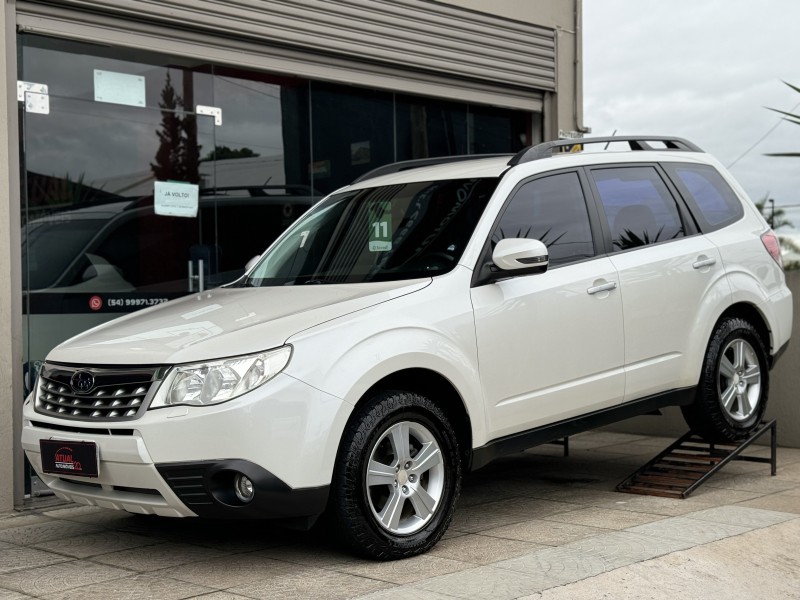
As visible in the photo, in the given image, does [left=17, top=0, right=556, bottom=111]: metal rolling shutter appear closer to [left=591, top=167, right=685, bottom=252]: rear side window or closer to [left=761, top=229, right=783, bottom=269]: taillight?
[left=591, top=167, right=685, bottom=252]: rear side window

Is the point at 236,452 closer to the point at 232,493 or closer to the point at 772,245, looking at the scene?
the point at 232,493

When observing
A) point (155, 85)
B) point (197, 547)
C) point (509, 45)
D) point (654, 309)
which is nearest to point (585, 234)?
point (654, 309)

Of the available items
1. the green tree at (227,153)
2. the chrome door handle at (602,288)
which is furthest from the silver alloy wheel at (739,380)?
the green tree at (227,153)

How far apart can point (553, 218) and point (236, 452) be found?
2394 mm

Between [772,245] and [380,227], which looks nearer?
[380,227]

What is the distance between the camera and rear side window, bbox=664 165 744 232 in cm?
670

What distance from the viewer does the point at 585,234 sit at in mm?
5980

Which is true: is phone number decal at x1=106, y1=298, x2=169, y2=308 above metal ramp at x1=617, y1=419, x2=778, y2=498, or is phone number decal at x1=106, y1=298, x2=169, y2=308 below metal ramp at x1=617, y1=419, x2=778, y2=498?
above

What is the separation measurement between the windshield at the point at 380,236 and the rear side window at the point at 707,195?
166 cm

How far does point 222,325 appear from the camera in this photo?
4.79 metres

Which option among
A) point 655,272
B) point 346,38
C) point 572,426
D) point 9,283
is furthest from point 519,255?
point 346,38

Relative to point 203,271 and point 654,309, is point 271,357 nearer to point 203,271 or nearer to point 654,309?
point 654,309

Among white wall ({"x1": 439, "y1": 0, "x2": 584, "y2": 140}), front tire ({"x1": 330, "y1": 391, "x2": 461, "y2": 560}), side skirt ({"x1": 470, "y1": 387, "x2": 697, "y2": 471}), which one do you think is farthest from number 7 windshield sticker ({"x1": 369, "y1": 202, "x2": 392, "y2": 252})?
white wall ({"x1": 439, "y1": 0, "x2": 584, "y2": 140})

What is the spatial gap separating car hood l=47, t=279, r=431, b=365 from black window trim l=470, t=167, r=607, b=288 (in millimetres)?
345
